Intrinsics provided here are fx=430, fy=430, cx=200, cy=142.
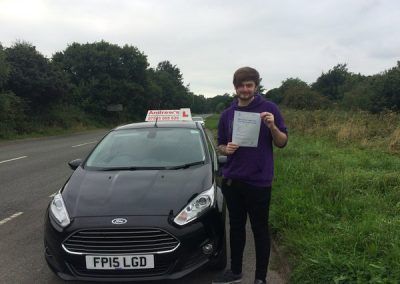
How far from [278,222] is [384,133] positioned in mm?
8849

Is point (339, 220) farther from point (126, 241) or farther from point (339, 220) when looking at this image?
point (126, 241)

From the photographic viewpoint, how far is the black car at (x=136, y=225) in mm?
3549

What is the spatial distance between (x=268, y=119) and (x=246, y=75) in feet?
1.40

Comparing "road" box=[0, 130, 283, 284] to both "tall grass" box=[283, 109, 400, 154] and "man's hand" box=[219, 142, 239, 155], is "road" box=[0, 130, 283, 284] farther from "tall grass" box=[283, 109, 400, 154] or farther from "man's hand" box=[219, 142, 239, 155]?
"tall grass" box=[283, 109, 400, 154]

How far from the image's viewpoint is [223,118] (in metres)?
3.89

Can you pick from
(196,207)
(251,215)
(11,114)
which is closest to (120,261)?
(196,207)

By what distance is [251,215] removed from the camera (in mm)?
3803

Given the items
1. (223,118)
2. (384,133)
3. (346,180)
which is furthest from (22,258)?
(384,133)

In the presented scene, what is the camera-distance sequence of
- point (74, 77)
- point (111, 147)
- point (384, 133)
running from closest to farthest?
point (111, 147) → point (384, 133) → point (74, 77)

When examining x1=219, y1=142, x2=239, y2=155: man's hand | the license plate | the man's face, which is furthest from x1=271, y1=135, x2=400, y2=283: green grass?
the man's face

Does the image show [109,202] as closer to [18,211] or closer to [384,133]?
[18,211]

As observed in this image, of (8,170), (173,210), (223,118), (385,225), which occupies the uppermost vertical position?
(223,118)

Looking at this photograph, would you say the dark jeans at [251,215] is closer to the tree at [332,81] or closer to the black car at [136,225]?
the black car at [136,225]

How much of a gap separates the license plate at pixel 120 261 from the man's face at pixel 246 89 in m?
1.53
